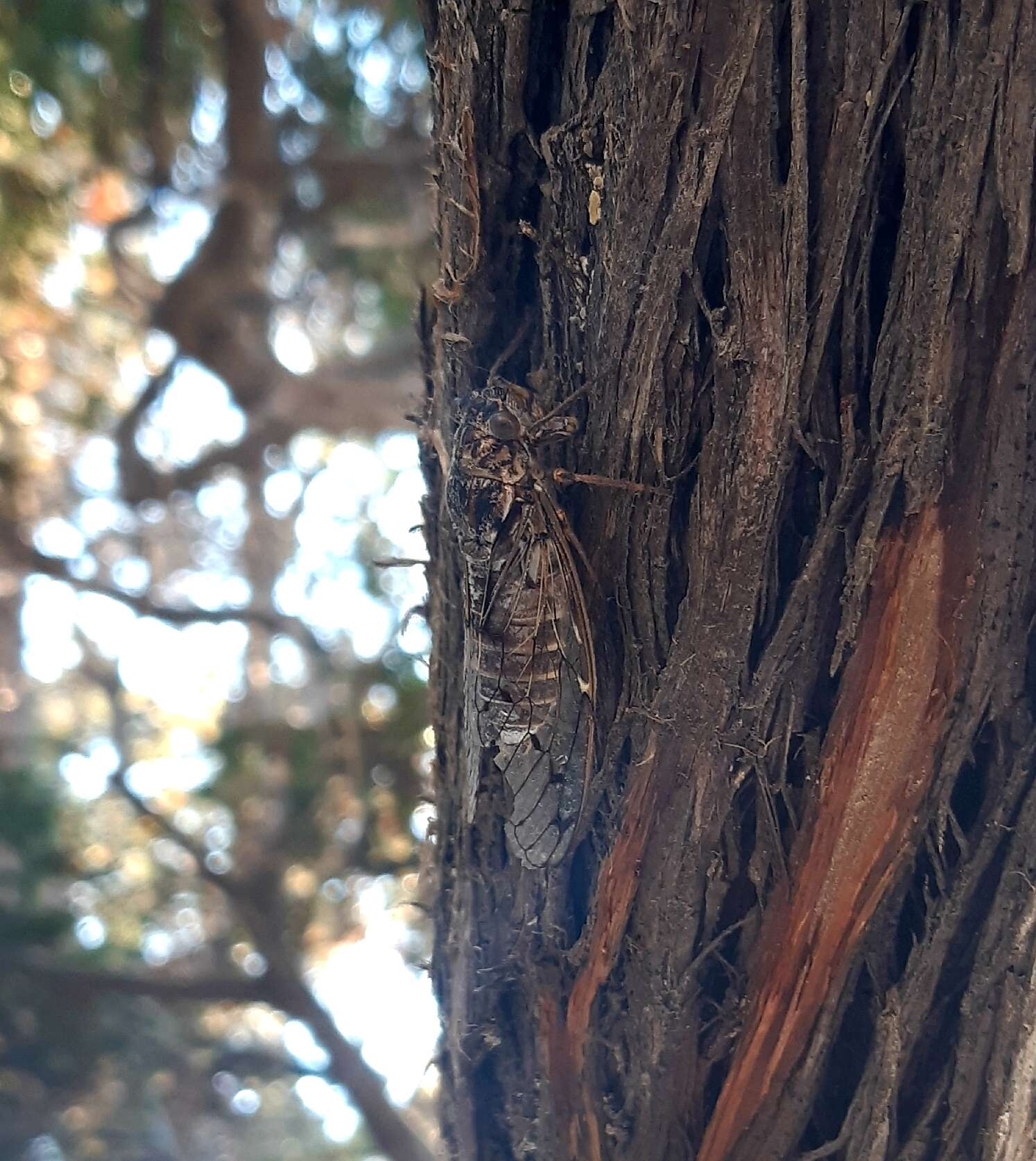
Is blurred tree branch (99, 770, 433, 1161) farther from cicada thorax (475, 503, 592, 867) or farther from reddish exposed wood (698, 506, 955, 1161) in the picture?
reddish exposed wood (698, 506, 955, 1161)

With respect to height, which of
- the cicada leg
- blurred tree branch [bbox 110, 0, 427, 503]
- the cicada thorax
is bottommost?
the cicada thorax

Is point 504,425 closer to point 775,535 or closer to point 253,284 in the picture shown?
point 775,535

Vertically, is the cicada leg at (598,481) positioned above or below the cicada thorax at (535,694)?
above

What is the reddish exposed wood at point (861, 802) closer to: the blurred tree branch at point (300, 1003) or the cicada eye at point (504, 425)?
the cicada eye at point (504, 425)

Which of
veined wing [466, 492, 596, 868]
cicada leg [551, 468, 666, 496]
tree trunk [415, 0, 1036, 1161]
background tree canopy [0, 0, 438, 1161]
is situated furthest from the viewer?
background tree canopy [0, 0, 438, 1161]

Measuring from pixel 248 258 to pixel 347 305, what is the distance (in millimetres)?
1140

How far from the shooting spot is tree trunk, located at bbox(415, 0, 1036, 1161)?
2.71ft

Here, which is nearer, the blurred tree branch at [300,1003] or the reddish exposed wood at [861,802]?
the reddish exposed wood at [861,802]

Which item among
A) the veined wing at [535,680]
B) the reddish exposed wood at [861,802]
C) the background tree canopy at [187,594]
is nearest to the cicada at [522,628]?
the veined wing at [535,680]

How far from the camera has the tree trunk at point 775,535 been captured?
0.83 m

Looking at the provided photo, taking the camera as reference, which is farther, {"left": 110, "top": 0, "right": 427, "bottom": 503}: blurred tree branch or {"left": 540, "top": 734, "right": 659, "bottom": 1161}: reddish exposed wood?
{"left": 110, "top": 0, "right": 427, "bottom": 503}: blurred tree branch

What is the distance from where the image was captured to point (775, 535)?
0.94m

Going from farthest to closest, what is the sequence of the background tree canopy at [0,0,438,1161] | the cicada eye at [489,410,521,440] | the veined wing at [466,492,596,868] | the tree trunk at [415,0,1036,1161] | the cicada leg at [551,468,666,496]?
the background tree canopy at [0,0,438,1161], the cicada eye at [489,410,521,440], the veined wing at [466,492,596,868], the cicada leg at [551,468,666,496], the tree trunk at [415,0,1036,1161]

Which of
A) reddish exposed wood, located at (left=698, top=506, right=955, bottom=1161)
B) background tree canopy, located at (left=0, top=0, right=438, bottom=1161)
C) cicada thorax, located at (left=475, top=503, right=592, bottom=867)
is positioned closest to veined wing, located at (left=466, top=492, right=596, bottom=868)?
cicada thorax, located at (left=475, top=503, right=592, bottom=867)
